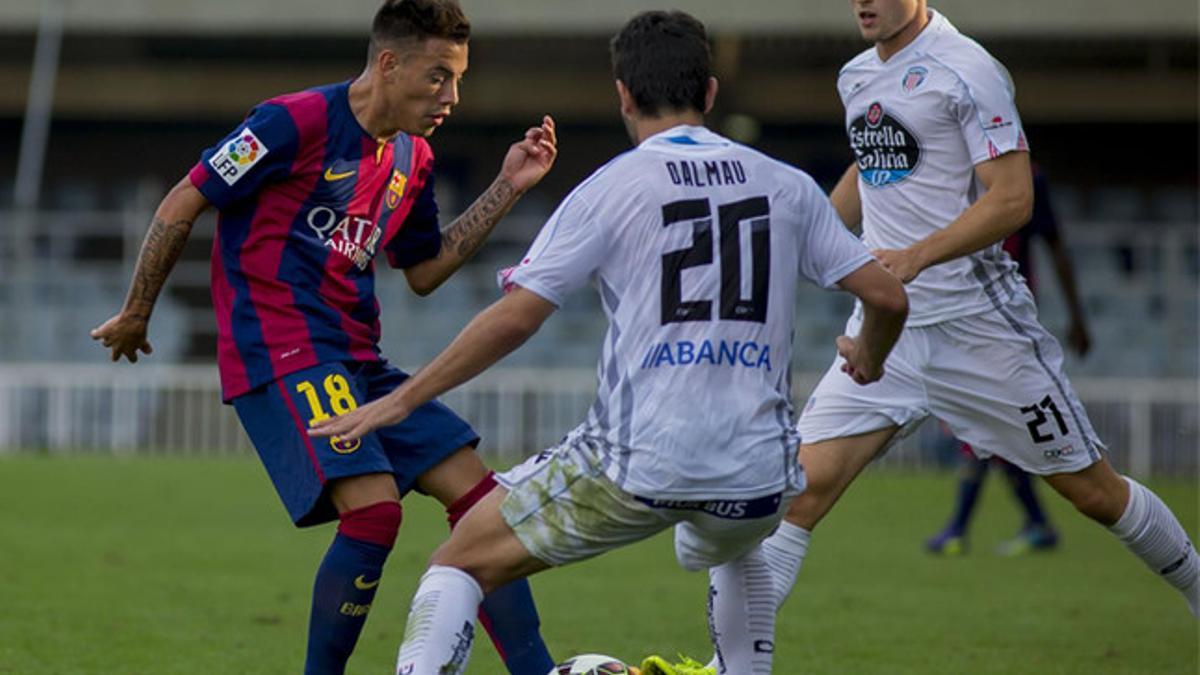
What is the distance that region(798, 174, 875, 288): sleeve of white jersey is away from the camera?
17.0ft

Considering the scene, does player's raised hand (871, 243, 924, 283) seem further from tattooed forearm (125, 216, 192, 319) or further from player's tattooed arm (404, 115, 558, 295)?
tattooed forearm (125, 216, 192, 319)

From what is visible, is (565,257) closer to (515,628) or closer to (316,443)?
(316,443)

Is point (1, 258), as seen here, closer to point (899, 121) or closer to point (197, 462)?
point (197, 462)

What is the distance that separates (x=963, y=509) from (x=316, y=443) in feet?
23.8

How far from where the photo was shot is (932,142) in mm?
6801

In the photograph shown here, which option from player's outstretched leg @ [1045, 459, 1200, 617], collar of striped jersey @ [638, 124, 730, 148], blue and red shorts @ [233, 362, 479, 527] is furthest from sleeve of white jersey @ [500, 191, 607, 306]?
player's outstretched leg @ [1045, 459, 1200, 617]

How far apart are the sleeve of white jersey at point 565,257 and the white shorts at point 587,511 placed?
1.47 ft

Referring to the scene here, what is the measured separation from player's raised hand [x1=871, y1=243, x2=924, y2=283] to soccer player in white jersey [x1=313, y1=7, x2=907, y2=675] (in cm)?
89

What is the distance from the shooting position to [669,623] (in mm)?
8977

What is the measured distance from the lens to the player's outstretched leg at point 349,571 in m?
5.84

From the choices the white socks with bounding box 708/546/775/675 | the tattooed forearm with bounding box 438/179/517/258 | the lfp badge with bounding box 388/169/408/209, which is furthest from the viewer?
the tattooed forearm with bounding box 438/179/517/258

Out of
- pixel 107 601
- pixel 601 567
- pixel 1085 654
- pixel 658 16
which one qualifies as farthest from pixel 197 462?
pixel 658 16

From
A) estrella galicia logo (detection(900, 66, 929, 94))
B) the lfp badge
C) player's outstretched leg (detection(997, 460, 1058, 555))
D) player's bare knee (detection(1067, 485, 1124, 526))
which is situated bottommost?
player's outstretched leg (detection(997, 460, 1058, 555))

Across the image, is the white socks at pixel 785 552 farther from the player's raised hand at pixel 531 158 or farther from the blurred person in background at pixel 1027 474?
the blurred person in background at pixel 1027 474
